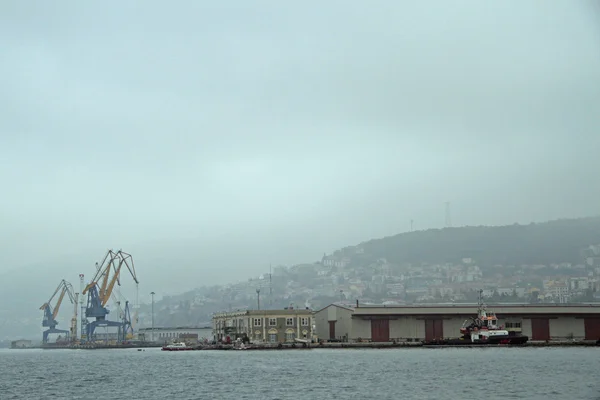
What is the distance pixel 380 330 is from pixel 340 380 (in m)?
53.3

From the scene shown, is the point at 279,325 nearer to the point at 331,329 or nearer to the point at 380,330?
the point at 331,329

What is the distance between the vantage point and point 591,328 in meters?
105

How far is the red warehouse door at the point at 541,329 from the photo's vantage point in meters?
105


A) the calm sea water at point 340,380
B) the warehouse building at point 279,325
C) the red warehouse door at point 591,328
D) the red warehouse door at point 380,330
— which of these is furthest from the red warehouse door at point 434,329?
the calm sea water at point 340,380

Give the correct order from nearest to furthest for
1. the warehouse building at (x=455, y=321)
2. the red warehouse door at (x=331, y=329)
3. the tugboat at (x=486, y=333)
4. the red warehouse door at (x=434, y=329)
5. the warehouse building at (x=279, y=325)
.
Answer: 1. the tugboat at (x=486, y=333)
2. the warehouse building at (x=455, y=321)
3. the red warehouse door at (x=434, y=329)
4. the warehouse building at (x=279, y=325)
5. the red warehouse door at (x=331, y=329)

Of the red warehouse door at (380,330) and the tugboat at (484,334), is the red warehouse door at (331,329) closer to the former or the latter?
the red warehouse door at (380,330)

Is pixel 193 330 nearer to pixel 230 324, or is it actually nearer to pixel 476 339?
pixel 230 324

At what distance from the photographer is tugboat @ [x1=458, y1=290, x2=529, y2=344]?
97562 millimetres

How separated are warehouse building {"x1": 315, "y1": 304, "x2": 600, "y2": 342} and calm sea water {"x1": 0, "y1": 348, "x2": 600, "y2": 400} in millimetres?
28255

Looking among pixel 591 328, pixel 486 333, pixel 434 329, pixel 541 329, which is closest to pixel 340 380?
pixel 486 333

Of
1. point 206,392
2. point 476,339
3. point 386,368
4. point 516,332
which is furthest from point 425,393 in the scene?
point 516,332

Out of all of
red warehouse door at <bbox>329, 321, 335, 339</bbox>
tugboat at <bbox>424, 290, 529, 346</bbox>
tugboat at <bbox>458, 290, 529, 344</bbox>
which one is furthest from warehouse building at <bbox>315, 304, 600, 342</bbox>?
red warehouse door at <bbox>329, 321, 335, 339</bbox>

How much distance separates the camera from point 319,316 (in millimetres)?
121875

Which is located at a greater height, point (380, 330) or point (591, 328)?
point (380, 330)
